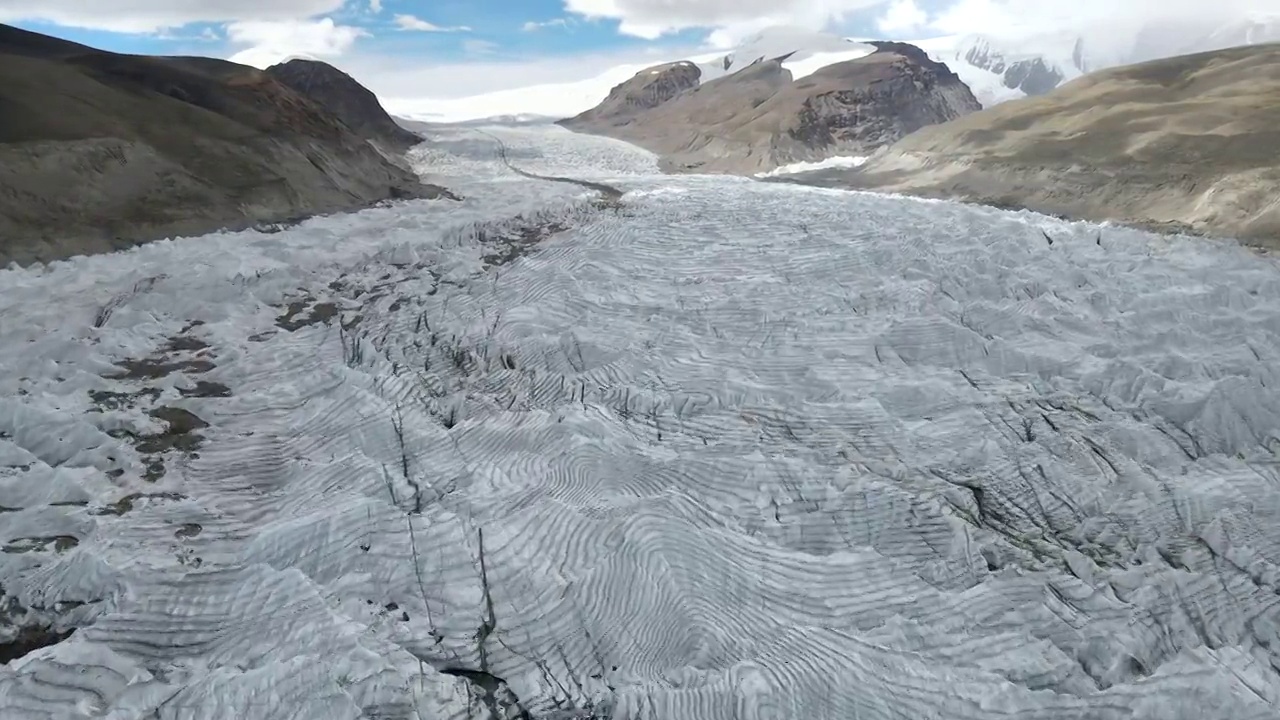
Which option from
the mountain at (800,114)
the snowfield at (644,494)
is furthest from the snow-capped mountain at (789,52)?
the snowfield at (644,494)

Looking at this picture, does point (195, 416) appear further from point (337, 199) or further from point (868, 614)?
point (337, 199)

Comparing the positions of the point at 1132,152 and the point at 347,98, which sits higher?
the point at 347,98

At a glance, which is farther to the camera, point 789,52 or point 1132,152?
point 789,52

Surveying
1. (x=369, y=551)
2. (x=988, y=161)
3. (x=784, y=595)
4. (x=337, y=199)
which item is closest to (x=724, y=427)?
(x=784, y=595)

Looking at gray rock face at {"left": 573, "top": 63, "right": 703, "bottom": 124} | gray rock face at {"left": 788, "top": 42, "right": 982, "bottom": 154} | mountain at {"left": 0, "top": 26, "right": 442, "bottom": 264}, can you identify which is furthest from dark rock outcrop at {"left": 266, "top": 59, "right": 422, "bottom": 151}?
gray rock face at {"left": 573, "top": 63, "right": 703, "bottom": 124}

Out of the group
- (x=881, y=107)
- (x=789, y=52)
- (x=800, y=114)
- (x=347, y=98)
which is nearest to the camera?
(x=800, y=114)

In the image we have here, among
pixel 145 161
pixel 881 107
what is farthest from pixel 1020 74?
pixel 145 161

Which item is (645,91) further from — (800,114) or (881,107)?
(800,114)
